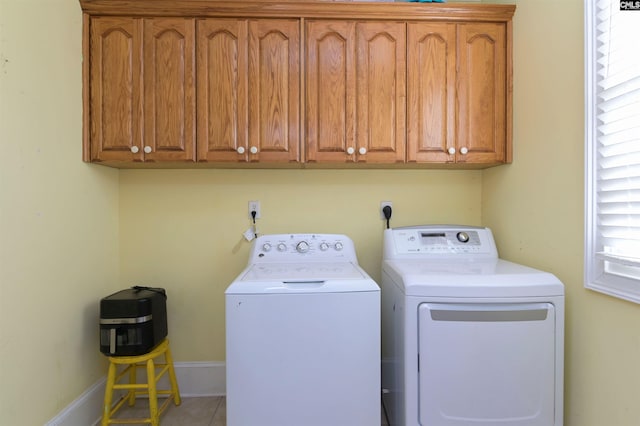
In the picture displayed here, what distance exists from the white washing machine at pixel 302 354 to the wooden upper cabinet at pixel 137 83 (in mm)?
992

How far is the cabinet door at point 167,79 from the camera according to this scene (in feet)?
5.15

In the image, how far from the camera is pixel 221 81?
1.59 metres

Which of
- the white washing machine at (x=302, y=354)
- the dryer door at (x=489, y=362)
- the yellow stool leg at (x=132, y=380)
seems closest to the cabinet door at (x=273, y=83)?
the white washing machine at (x=302, y=354)

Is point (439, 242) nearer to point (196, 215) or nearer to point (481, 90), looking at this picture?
point (481, 90)

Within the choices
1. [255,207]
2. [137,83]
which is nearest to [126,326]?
[255,207]

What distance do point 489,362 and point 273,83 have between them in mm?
1647

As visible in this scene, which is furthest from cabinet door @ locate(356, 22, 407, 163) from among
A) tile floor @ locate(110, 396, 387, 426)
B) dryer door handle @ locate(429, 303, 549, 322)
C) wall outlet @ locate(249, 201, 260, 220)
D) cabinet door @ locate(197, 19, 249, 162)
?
tile floor @ locate(110, 396, 387, 426)

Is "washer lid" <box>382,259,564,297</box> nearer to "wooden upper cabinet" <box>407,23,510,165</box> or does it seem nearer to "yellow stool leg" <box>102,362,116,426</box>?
"wooden upper cabinet" <box>407,23,510,165</box>

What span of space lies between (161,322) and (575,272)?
81.4 inches

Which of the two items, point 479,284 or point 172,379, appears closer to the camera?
point 479,284

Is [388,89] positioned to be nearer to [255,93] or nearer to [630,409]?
[255,93]

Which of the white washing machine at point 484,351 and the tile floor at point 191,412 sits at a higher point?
the white washing machine at point 484,351

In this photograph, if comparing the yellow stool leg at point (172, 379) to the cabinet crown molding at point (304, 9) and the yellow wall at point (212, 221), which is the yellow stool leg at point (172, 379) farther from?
the cabinet crown molding at point (304, 9)

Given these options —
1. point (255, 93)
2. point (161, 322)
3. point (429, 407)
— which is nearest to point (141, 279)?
point (161, 322)
